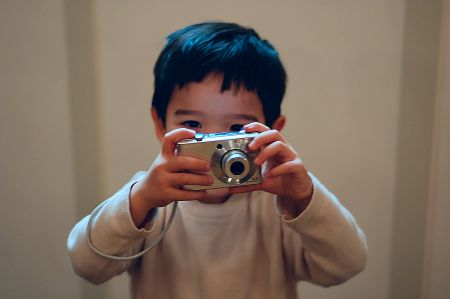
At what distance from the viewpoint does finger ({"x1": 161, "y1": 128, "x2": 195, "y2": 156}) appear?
0.41m

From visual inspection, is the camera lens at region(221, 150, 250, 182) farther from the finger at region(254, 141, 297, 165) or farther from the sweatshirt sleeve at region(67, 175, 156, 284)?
the sweatshirt sleeve at region(67, 175, 156, 284)

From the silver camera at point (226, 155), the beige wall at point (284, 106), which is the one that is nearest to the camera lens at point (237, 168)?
the silver camera at point (226, 155)

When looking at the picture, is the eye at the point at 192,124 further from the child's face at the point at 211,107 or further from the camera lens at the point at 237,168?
the camera lens at the point at 237,168

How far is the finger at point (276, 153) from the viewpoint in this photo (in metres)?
0.40

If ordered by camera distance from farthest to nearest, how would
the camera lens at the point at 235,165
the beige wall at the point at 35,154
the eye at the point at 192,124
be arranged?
1. the beige wall at the point at 35,154
2. the eye at the point at 192,124
3. the camera lens at the point at 235,165

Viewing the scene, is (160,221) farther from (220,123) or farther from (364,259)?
(364,259)

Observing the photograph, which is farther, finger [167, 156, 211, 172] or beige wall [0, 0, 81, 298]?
beige wall [0, 0, 81, 298]

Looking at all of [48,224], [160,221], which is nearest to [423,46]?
[160,221]

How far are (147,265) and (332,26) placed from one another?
1.77 ft

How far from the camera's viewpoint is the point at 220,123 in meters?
0.49

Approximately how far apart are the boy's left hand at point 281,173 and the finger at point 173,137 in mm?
62

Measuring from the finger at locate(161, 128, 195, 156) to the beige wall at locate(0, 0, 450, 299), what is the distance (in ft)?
1.28

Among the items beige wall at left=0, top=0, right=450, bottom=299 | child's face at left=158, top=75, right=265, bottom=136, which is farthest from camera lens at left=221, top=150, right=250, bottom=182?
beige wall at left=0, top=0, right=450, bottom=299

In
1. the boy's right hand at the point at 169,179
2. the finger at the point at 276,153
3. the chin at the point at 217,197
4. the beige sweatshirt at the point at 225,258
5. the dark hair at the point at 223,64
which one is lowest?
the beige sweatshirt at the point at 225,258
